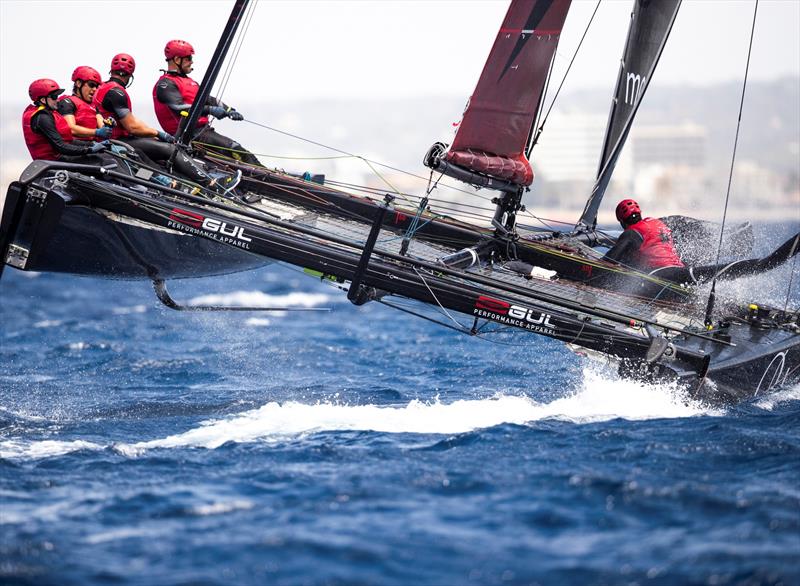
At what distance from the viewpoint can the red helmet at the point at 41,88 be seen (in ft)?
25.4

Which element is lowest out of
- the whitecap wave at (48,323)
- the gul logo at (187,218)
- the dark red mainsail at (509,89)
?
the whitecap wave at (48,323)

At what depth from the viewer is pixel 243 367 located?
1065 centimetres

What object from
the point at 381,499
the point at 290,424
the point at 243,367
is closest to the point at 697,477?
the point at 381,499

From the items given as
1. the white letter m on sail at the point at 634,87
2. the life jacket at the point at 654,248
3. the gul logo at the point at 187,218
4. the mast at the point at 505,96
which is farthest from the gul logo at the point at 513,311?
the white letter m on sail at the point at 634,87

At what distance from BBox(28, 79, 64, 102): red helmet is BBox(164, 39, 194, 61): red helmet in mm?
1419

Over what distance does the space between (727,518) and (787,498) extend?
19.7 inches

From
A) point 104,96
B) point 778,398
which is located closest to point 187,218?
point 104,96

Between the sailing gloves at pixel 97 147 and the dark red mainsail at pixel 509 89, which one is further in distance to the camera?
the dark red mainsail at pixel 509 89

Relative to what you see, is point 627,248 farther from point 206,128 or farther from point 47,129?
point 47,129

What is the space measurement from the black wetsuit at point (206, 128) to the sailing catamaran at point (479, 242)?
0.80ft

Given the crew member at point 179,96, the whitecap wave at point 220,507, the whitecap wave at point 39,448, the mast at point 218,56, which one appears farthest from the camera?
the crew member at point 179,96

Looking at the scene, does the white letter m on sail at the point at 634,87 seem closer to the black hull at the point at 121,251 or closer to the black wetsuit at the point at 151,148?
the black hull at the point at 121,251

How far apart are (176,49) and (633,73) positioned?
13.4 ft

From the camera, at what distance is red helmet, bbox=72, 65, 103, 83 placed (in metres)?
8.23
